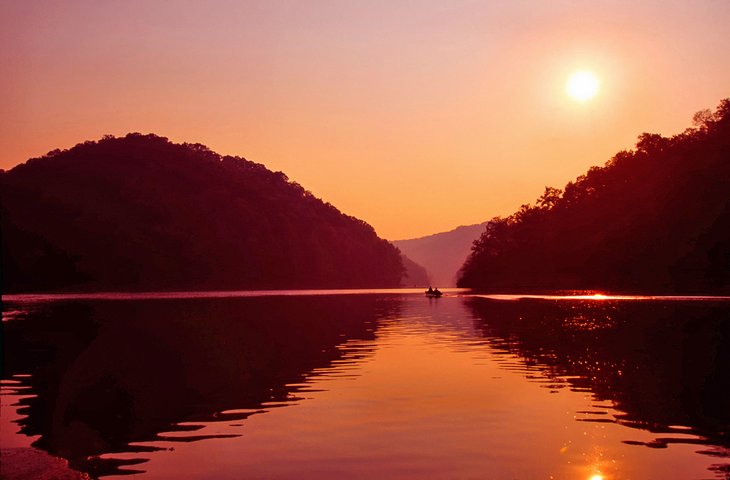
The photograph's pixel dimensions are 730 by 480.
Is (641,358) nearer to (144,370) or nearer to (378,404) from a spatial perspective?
(378,404)

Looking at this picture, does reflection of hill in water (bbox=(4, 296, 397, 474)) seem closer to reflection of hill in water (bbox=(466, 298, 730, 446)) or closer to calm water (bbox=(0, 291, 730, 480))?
calm water (bbox=(0, 291, 730, 480))

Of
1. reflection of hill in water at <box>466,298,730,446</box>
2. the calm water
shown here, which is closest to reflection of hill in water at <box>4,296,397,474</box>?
the calm water

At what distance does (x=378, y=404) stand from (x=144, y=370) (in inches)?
693

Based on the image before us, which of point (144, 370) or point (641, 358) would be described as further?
point (641, 358)

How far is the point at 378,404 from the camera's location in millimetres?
31500

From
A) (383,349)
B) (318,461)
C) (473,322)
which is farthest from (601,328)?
(318,461)

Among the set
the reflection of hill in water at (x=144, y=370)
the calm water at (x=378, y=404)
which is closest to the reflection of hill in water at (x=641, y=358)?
the calm water at (x=378, y=404)

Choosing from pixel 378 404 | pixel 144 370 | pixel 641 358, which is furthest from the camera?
pixel 641 358

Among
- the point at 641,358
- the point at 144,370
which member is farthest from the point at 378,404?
the point at 641,358

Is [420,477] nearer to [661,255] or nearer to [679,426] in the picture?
[679,426]

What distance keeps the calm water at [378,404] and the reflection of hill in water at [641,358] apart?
0.53 feet

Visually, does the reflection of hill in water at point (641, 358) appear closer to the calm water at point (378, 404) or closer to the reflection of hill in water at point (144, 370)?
the calm water at point (378, 404)

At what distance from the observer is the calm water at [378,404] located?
70.1 feet

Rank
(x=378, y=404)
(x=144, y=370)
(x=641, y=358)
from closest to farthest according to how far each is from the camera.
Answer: (x=378, y=404) < (x=144, y=370) < (x=641, y=358)
